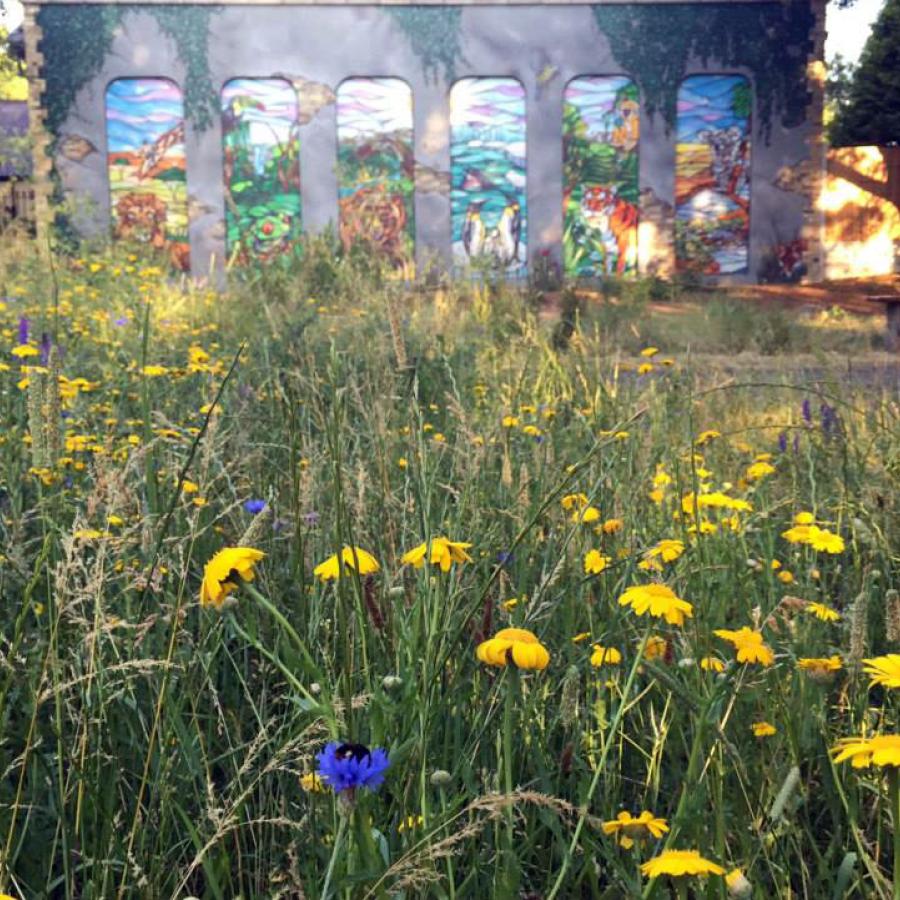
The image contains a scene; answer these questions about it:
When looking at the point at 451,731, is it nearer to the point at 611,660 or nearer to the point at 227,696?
the point at 611,660

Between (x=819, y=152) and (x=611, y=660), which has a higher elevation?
(x=819, y=152)

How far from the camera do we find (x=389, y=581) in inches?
61.9

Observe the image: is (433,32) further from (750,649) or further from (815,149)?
(750,649)

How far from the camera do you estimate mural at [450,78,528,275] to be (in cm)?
1728

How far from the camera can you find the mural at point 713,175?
1753 cm

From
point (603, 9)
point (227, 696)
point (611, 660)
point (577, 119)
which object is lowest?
point (227, 696)

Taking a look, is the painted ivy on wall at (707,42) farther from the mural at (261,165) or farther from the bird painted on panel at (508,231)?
the mural at (261,165)

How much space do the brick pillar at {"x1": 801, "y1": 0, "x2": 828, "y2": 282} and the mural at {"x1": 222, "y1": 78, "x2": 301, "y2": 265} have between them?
7.87 m

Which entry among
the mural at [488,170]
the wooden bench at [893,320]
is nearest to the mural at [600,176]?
the mural at [488,170]

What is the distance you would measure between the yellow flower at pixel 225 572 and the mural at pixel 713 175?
17420 mm

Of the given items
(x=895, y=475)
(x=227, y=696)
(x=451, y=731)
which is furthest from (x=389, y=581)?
(x=895, y=475)

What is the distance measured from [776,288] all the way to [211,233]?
856 cm

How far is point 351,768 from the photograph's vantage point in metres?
0.92

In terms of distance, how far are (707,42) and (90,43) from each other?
9.15 meters
